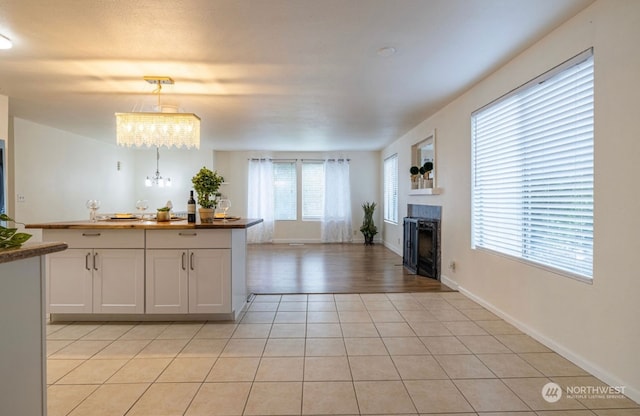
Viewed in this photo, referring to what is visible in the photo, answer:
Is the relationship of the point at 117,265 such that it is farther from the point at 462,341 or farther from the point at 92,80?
the point at 462,341

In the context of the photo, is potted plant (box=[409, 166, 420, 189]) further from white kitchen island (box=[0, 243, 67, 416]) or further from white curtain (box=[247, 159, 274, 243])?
white kitchen island (box=[0, 243, 67, 416])

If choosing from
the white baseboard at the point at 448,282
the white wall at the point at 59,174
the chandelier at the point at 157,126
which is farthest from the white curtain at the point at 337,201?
the chandelier at the point at 157,126

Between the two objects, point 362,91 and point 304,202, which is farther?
point 304,202

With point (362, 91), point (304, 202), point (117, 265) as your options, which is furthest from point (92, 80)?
point (304, 202)

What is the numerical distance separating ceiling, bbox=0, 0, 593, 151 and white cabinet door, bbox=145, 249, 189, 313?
1.77 meters

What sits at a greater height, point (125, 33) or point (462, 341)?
point (125, 33)

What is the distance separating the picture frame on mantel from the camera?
15.9 ft

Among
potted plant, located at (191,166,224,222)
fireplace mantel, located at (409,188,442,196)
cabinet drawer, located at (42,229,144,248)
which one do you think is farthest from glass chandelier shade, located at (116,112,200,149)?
fireplace mantel, located at (409,188,442,196)

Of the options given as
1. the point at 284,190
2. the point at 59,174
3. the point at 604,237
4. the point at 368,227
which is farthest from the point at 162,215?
the point at 368,227

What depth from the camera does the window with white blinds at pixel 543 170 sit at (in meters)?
2.27

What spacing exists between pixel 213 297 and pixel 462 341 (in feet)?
7.19

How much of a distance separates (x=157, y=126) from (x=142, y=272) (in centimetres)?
149

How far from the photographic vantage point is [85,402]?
1.91 m

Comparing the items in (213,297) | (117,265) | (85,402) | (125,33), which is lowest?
(85,402)
